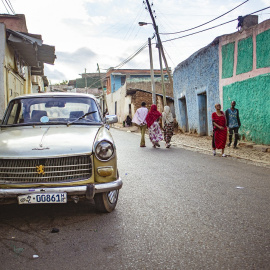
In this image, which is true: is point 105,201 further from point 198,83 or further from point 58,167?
point 198,83

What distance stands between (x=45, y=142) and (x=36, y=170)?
14.1 inches

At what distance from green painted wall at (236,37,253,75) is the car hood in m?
9.25

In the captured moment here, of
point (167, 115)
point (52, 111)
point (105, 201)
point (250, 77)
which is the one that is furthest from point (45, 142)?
point (250, 77)

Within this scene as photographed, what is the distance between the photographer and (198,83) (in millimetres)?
17578

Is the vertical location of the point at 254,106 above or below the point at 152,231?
above

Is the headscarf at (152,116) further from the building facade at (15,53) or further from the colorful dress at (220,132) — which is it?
the building facade at (15,53)

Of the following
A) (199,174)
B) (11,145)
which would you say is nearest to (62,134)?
(11,145)

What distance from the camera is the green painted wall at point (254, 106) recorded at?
11047mm

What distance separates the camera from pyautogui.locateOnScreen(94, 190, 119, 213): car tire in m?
3.94

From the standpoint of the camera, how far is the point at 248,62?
12086 mm

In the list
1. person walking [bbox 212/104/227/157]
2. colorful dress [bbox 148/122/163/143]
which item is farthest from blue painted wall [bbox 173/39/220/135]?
person walking [bbox 212/104/227/157]

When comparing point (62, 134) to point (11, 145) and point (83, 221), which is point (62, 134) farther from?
point (83, 221)

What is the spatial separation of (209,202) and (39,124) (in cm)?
256

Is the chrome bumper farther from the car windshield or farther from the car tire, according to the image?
the car windshield
